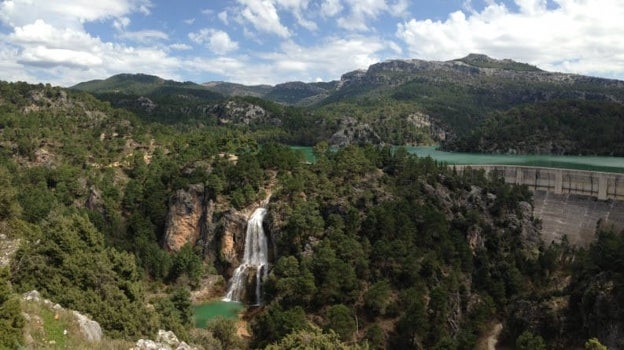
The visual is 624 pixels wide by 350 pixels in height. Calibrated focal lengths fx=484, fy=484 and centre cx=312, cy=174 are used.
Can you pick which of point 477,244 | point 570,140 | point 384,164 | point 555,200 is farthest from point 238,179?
point 570,140

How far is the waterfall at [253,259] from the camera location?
180 ft

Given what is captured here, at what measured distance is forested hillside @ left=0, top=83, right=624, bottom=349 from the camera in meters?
33.6

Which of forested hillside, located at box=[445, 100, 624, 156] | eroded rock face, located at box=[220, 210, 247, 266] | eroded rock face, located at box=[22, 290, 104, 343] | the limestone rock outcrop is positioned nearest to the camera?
the limestone rock outcrop

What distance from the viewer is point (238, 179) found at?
212 ft

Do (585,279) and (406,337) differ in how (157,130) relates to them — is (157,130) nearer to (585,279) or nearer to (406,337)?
(406,337)

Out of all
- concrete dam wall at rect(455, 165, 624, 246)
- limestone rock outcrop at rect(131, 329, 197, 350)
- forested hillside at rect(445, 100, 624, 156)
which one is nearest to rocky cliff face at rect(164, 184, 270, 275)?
limestone rock outcrop at rect(131, 329, 197, 350)

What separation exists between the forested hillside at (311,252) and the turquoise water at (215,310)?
1.69m

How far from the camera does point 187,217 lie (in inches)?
2514

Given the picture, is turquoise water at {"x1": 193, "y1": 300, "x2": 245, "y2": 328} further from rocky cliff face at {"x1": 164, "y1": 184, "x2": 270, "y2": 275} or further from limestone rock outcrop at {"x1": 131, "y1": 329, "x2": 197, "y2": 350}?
limestone rock outcrop at {"x1": 131, "y1": 329, "x2": 197, "y2": 350}

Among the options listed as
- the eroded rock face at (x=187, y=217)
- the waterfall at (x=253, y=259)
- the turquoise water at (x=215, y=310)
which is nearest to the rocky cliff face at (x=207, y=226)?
the eroded rock face at (x=187, y=217)

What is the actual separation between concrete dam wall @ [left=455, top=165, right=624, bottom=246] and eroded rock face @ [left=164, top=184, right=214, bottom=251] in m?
50.5

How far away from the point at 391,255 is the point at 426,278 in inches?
176

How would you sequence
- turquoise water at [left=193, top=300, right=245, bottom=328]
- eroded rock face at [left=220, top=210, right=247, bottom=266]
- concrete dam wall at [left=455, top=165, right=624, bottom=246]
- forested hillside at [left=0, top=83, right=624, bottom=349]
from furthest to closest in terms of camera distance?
1. concrete dam wall at [left=455, top=165, right=624, bottom=246]
2. eroded rock face at [left=220, top=210, right=247, bottom=266]
3. turquoise water at [left=193, top=300, right=245, bottom=328]
4. forested hillside at [left=0, top=83, right=624, bottom=349]

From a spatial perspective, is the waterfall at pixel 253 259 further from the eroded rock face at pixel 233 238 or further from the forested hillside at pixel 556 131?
the forested hillside at pixel 556 131
